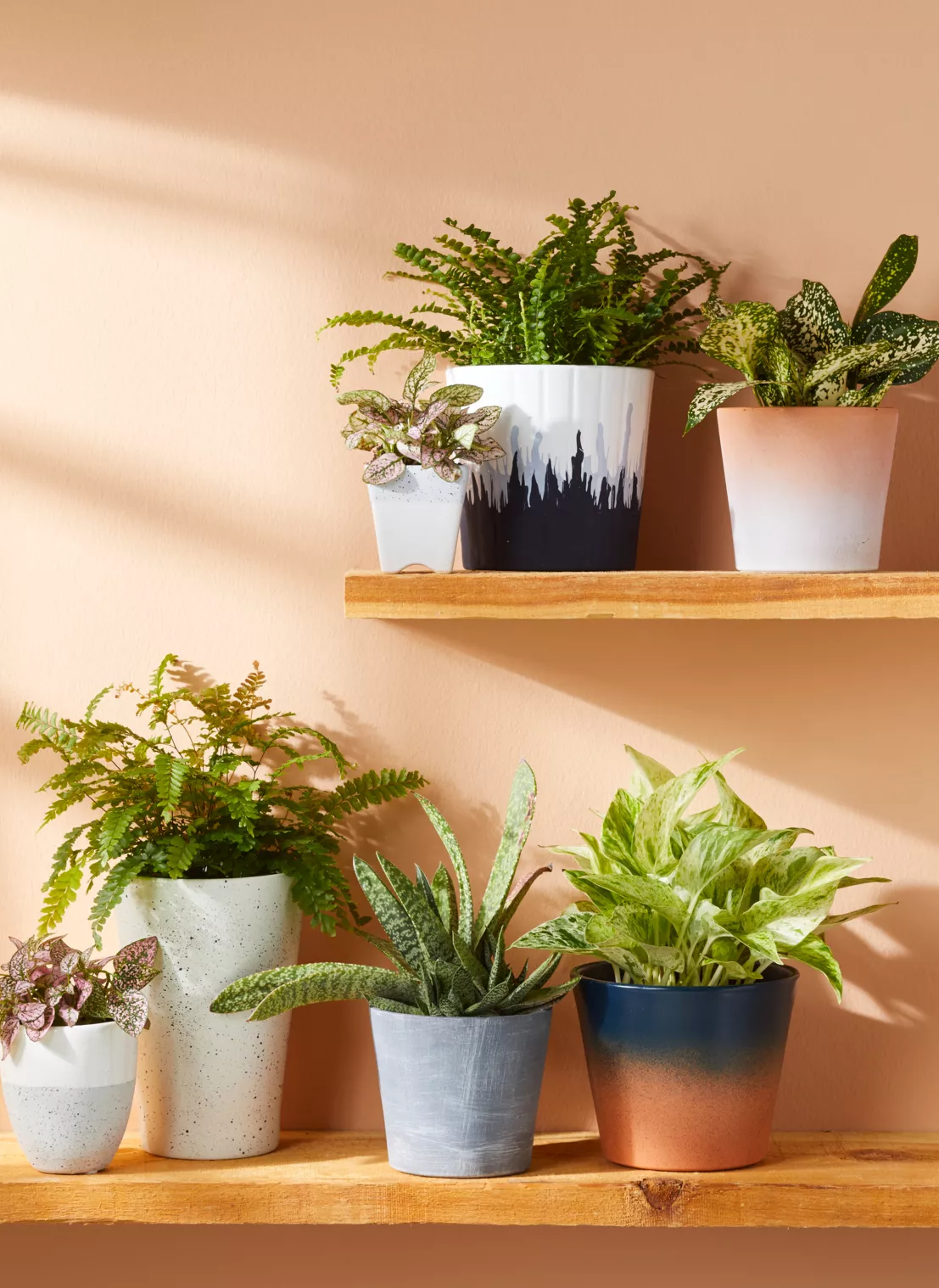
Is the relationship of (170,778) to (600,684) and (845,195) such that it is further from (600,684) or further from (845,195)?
(845,195)

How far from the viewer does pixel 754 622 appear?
50.6 inches

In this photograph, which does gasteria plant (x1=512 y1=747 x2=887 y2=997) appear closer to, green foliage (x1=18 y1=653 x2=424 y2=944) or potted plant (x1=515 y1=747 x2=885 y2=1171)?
potted plant (x1=515 y1=747 x2=885 y2=1171)

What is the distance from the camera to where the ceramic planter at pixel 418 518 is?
1110 mm

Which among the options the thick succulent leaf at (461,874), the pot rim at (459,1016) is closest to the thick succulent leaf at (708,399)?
the thick succulent leaf at (461,874)

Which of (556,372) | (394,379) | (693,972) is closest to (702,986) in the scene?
(693,972)

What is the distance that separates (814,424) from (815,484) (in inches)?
2.0

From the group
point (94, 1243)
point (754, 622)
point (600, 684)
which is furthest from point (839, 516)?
point (94, 1243)

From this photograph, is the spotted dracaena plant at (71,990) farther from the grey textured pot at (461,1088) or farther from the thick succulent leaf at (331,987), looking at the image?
the grey textured pot at (461,1088)

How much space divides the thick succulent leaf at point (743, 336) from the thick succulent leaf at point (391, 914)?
547 millimetres

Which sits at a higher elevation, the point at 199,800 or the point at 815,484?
the point at 815,484

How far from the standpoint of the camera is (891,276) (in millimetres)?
1156

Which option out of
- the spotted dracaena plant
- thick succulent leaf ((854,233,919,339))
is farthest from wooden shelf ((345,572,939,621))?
the spotted dracaena plant

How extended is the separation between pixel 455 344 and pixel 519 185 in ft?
0.66

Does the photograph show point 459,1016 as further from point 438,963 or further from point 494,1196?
point 494,1196
